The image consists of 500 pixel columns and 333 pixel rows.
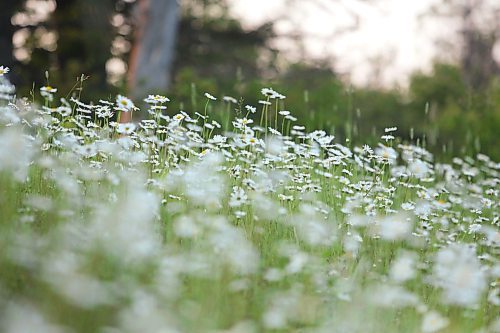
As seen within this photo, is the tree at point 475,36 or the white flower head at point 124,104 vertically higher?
the tree at point 475,36

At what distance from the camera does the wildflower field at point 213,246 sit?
2633 mm

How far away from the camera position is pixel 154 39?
1170 cm

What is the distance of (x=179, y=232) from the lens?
9.91 ft

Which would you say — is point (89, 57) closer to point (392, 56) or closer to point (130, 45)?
point (130, 45)

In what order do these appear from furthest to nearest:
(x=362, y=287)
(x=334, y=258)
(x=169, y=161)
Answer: (x=169, y=161) → (x=334, y=258) → (x=362, y=287)

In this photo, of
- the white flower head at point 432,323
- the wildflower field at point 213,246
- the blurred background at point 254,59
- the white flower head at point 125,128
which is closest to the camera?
the wildflower field at point 213,246

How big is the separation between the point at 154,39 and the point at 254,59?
3.96 metres

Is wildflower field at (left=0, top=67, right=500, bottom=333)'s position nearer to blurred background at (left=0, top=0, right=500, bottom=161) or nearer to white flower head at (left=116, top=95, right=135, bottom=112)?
white flower head at (left=116, top=95, right=135, bottom=112)

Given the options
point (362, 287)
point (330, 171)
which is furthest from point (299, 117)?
point (362, 287)

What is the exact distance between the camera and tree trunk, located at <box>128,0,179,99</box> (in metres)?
11.6

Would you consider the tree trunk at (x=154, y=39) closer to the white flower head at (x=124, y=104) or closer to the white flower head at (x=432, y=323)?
the white flower head at (x=124, y=104)

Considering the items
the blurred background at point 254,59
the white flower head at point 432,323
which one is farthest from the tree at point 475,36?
the white flower head at point 432,323

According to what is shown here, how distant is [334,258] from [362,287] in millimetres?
495

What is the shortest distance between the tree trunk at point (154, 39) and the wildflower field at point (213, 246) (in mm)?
6928
